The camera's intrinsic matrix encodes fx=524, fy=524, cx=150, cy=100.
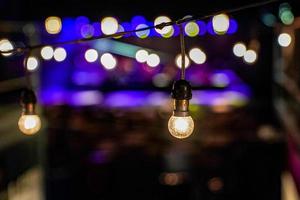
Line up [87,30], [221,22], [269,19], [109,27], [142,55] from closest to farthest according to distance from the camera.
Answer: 1. [109,27]
2. [221,22]
3. [87,30]
4. [142,55]
5. [269,19]

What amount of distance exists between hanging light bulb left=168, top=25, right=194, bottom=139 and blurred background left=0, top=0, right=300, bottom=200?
3869mm

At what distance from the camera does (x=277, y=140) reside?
7.20 meters

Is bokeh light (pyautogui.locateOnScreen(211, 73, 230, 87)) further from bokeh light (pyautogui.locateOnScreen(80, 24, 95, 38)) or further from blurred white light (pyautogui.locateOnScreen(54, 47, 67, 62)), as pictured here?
blurred white light (pyautogui.locateOnScreen(54, 47, 67, 62))

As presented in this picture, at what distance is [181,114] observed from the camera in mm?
2398

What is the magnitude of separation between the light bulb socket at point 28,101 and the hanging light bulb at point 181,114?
1.04 metres

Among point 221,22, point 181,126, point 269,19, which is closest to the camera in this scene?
point 181,126

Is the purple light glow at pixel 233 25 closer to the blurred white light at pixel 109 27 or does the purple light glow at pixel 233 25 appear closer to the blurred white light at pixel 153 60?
the blurred white light at pixel 153 60

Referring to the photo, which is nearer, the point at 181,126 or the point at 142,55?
the point at 181,126

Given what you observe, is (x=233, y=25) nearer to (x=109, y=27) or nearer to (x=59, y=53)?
(x=109, y=27)

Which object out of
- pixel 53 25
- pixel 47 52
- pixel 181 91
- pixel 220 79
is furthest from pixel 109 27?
pixel 181 91

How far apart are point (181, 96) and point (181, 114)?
0.09 m

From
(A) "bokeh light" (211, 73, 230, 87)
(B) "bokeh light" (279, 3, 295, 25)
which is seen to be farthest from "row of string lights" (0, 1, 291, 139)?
(A) "bokeh light" (211, 73, 230, 87)

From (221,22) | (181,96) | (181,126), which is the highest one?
(221,22)

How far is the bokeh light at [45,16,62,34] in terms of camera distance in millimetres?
7176
